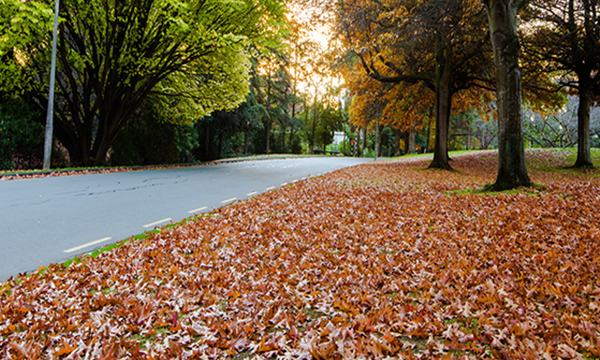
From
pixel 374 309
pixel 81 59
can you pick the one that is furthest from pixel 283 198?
pixel 81 59

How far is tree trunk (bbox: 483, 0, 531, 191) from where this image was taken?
8680 millimetres

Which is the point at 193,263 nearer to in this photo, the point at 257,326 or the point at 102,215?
the point at 257,326

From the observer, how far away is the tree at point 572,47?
1455 cm

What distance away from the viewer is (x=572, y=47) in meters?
14.8

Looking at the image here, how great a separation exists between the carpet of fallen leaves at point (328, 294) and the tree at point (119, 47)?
11.9 m

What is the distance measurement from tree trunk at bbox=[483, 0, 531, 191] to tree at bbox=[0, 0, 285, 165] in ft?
31.1

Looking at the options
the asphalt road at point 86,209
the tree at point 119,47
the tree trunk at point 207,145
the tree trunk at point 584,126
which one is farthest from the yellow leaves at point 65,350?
the tree trunk at point 207,145

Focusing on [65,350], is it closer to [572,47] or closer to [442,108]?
[442,108]

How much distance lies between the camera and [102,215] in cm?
664

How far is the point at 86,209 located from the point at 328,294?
5.84 metres

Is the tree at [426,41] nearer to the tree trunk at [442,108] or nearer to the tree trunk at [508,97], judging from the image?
the tree trunk at [442,108]

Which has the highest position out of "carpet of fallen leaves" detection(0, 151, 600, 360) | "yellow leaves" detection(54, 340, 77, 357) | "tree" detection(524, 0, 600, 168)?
"tree" detection(524, 0, 600, 168)

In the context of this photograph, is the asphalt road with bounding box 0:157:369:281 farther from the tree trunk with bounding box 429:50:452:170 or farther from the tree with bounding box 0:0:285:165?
the tree trunk with bounding box 429:50:452:170

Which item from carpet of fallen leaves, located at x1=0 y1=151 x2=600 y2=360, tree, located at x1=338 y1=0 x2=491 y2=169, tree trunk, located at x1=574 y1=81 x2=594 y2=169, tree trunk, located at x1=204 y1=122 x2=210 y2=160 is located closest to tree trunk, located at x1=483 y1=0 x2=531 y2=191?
tree, located at x1=338 y1=0 x2=491 y2=169
